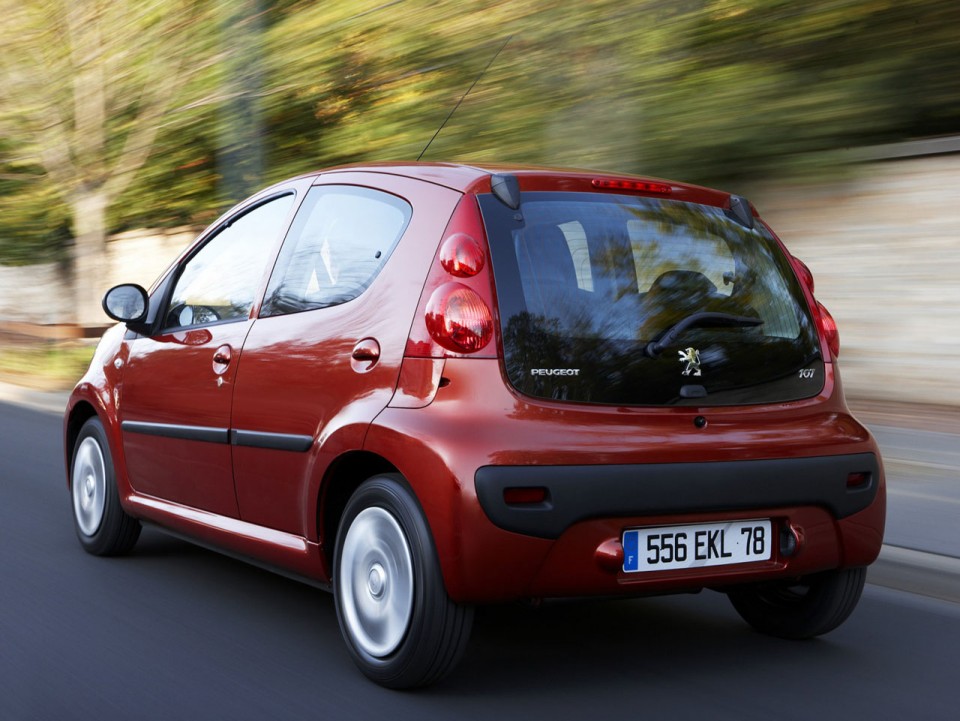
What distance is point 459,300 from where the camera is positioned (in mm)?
3570

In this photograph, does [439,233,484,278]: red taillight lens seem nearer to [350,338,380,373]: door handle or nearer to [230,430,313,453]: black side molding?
[350,338,380,373]: door handle

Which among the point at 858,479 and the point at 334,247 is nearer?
the point at 858,479

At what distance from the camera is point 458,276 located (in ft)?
11.9

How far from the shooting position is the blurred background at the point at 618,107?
28.6ft

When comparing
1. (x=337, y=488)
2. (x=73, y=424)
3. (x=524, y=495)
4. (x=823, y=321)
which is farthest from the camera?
(x=73, y=424)

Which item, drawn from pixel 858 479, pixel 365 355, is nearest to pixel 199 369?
pixel 365 355

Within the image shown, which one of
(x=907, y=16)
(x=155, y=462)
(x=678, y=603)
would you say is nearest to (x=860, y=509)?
(x=678, y=603)

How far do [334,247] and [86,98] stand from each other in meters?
16.1

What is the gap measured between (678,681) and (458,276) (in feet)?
4.51

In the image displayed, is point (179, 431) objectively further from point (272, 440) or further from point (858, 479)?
point (858, 479)

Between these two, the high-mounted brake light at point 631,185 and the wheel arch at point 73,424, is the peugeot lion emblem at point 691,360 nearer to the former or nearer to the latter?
the high-mounted brake light at point 631,185

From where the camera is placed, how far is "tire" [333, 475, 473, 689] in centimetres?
349

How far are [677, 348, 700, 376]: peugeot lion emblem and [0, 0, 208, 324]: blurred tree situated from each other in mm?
15597

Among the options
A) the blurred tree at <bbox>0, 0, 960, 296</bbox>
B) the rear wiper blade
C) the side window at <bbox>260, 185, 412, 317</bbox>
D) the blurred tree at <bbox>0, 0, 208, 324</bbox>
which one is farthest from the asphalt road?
the blurred tree at <bbox>0, 0, 208, 324</bbox>
